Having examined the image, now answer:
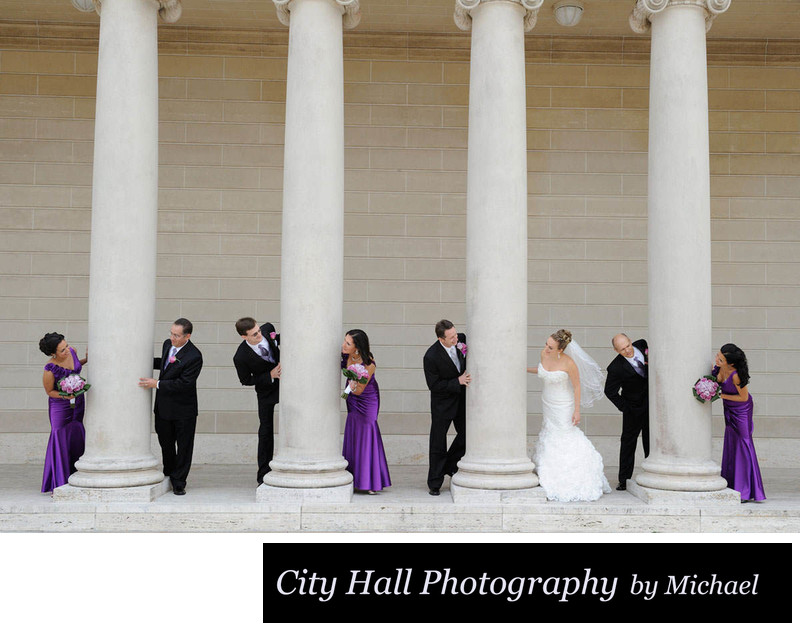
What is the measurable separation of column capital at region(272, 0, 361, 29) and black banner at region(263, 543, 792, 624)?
24.4ft

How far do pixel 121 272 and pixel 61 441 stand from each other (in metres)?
2.71

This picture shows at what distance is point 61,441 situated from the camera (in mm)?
11984

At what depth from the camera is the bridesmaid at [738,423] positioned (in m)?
11.5

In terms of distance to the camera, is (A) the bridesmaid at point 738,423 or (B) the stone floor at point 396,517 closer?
(B) the stone floor at point 396,517

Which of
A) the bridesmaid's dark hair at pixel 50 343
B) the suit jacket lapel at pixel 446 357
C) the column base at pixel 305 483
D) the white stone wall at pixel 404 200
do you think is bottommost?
the column base at pixel 305 483

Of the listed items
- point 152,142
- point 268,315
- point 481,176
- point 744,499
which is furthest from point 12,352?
point 744,499

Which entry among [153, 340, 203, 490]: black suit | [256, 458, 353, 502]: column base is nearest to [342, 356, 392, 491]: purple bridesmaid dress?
[256, 458, 353, 502]: column base

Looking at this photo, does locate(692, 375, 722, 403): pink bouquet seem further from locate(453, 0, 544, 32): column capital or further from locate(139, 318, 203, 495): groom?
locate(139, 318, 203, 495): groom

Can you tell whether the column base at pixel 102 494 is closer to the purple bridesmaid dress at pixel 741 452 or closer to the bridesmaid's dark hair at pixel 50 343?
the bridesmaid's dark hair at pixel 50 343

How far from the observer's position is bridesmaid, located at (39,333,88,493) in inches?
462

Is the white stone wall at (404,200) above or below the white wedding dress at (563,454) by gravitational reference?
above

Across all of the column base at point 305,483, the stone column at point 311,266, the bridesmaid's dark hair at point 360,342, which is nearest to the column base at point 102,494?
the column base at point 305,483

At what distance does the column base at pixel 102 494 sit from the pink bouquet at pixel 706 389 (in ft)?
25.3

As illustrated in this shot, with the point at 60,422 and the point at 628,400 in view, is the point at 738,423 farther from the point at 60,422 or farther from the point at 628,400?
the point at 60,422
